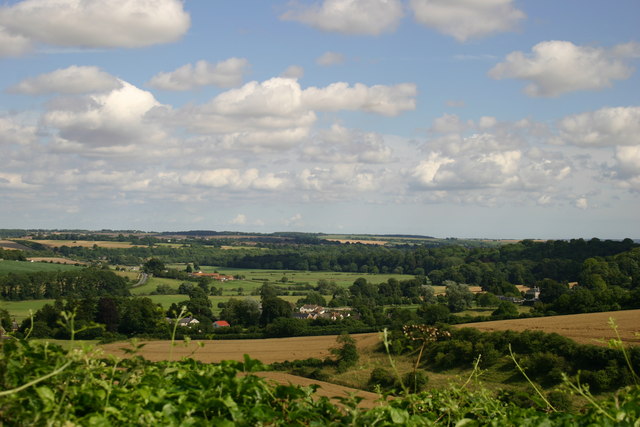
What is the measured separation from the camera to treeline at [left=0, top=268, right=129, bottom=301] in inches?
3022

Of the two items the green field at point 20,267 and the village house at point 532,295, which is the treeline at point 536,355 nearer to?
the village house at point 532,295

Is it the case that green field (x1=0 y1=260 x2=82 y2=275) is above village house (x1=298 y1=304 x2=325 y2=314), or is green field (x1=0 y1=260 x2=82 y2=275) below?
above

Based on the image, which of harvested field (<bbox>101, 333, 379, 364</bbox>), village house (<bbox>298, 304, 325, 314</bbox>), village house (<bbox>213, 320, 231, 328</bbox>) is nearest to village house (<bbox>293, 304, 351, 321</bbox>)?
village house (<bbox>298, 304, 325, 314</bbox>)

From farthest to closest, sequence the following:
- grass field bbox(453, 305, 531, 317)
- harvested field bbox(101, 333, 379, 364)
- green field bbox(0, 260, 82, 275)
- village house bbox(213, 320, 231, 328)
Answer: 1. green field bbox(0, 260, 82, 275)
2. grass field bbox(453, 305, 531, 317)
3. village house bbox(213, 320, 231, 328)
4. harvested field bbox(101, 333, 379, 364)

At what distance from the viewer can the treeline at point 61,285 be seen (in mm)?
76750

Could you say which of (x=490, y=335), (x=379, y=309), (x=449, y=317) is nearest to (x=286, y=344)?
(x=490, y=335)

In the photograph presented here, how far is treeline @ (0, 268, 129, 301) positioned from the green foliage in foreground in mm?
76884

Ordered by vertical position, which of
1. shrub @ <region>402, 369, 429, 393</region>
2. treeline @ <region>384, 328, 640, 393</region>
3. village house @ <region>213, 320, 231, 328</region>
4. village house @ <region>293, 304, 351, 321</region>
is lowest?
village house @ <region>213, 320, 231, 328</region>

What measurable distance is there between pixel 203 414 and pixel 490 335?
146 feet

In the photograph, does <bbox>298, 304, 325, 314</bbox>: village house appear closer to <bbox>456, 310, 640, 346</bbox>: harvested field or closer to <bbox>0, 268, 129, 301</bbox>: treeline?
<bbox>0, 268, 129, 301</bbox>: treeline

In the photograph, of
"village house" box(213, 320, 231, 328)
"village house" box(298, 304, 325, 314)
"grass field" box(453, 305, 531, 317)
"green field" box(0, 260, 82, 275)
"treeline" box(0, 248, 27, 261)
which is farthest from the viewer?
"treeline" box(0, 248, 27, 261)

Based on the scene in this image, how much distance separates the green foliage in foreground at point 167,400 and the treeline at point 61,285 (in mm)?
76884

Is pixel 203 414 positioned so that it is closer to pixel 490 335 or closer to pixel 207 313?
pixel 490 335

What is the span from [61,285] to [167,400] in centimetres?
9035
